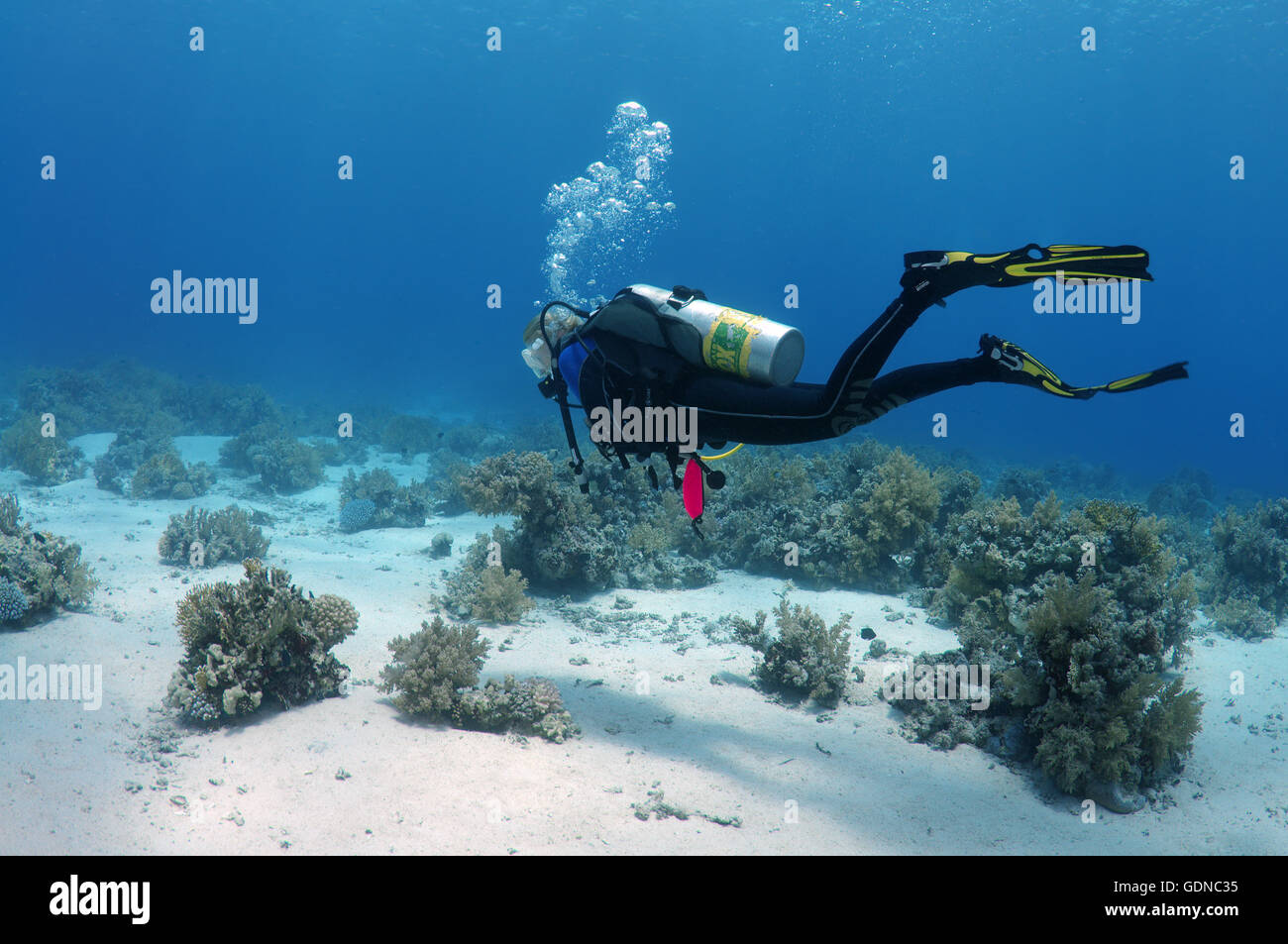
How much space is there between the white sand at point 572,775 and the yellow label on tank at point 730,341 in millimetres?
3387

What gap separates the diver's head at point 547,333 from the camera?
5.89 metres

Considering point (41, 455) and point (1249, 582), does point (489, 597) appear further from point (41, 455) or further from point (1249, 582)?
point (41, 455)

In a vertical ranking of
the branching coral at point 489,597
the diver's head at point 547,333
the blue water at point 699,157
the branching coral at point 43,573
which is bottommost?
the branching coral at point 489,597

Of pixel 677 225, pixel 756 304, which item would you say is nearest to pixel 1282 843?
pixel 756 304

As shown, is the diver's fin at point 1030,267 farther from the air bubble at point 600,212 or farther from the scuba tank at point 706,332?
the air bubble at point 600,212

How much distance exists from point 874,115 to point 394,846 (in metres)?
101

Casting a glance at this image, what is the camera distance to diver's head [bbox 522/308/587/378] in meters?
5.89

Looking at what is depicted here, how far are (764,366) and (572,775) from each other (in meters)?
3.59

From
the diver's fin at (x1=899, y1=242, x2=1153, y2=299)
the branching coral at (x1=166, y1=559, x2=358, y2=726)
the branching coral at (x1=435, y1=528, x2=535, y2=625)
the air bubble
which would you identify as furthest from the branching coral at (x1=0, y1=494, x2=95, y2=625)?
the air bubble

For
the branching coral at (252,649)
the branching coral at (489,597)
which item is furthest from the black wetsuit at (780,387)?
the branching coral at (489,597)

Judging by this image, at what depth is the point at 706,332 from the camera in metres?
4.76

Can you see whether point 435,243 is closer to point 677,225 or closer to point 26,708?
point 677,225

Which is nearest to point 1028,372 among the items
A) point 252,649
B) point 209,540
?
point 252,649

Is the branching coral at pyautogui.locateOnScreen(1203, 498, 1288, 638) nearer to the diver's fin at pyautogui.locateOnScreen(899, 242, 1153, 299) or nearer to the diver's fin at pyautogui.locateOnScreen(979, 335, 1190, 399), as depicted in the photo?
the diver's fin at pyautogui.locateOnScreen(979, 335, 1190, 399)
